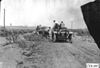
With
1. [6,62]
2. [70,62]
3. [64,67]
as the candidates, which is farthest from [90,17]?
[6,62]

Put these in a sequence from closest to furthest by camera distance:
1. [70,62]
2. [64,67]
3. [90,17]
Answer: [90,17]
[64,67]
[70,62]

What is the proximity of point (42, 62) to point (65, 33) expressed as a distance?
33.8 feet

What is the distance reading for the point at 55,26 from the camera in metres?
21.8

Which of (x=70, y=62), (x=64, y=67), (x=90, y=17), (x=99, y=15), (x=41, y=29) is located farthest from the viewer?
(x=41, y=29)

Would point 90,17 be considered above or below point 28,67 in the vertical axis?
above

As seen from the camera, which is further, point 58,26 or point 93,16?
point 58,26

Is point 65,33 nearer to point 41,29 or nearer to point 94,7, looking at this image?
point 41,29

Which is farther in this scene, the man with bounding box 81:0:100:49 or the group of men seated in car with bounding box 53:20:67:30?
the group of men seated in car with bounding box 53:20:67:30

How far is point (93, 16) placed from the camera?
2213 mm

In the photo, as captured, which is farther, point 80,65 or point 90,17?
point 80,65

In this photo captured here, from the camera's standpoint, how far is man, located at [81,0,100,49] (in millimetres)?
2154

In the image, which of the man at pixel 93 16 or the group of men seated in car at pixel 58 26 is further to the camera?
the group of men seated in car at pixel 58 26

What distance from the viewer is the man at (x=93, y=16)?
215 cm

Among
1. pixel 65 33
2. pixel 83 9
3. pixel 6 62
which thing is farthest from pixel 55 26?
pixel 83 9
